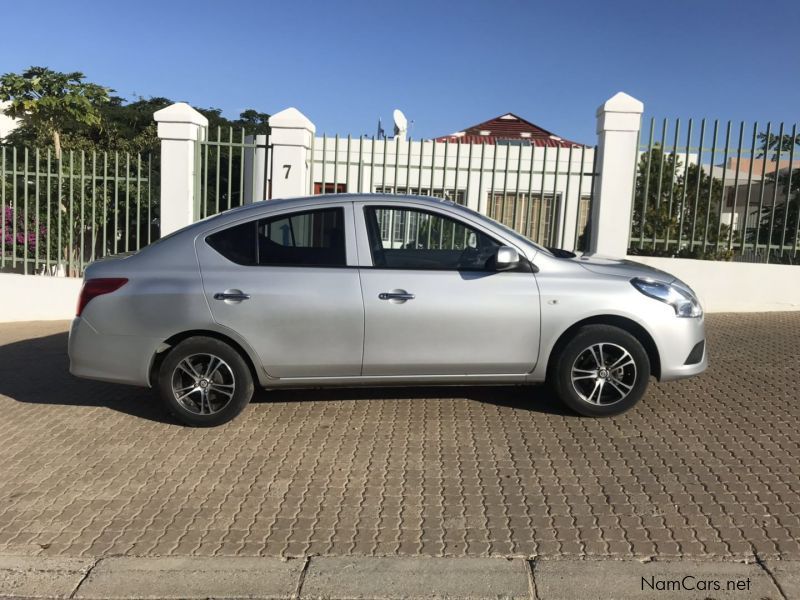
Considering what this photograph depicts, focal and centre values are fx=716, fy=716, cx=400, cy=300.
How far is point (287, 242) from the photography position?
543 cm

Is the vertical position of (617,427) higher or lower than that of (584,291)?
lower

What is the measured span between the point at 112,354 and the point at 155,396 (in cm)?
119

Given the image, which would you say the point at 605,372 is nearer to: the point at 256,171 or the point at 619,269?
the point at 619,269

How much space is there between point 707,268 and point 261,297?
293 inches

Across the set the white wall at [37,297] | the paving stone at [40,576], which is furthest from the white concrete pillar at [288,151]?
the paving stone at [40,576]

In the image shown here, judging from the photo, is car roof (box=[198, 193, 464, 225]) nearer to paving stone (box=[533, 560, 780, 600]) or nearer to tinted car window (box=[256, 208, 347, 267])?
tinted car window (box=[256, 208, 347, 267])

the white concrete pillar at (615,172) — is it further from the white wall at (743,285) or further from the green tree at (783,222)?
the green tree at (783,222)

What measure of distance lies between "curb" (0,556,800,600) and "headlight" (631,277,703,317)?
7.50ft

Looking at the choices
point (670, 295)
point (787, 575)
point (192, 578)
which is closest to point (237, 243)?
point (192, 578)

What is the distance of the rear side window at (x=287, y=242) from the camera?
527 centimetres

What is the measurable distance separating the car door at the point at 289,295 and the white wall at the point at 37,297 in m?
5.87

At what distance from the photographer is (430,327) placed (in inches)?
203

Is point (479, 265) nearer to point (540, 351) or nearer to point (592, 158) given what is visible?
point (540, 351)

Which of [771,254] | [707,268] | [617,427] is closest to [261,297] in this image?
[617,427]
